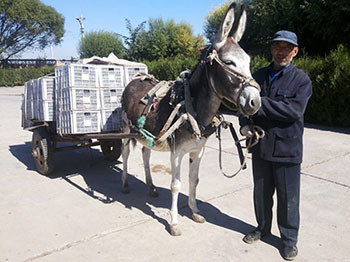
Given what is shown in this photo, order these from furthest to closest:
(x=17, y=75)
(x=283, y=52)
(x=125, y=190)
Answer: (x=17, y=75), (x=125, y=190), (x=283, y=52)

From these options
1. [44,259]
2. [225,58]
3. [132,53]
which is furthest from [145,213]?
[132,53]

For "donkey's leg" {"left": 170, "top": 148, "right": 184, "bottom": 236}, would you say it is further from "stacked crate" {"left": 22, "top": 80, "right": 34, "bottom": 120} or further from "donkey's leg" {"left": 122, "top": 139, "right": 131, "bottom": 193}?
"stacked crate" {"left": 22, "top": 80, "right": 34, "bottom": 120}

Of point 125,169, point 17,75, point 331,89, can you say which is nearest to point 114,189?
point 125,169

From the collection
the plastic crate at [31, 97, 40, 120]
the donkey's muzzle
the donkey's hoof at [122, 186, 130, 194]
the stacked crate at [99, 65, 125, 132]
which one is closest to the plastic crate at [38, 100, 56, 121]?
the plastic crate at [31, 97, 40, 120]

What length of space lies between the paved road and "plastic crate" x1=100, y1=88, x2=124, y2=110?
4.49 feet

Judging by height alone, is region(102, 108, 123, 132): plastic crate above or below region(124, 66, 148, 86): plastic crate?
below

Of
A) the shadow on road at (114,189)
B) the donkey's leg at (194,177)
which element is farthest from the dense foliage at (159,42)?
the donkey's leg at (194,177)

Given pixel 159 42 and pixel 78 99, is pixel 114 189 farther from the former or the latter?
pixel 159 42

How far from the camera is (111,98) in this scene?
15.0ft

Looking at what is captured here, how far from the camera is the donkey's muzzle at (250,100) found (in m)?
2.37

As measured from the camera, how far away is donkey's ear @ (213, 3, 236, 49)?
251 cm

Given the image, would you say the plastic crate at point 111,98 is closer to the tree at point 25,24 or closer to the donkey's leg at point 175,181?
the donkey's leg at point 175,181

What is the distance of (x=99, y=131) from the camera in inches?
176

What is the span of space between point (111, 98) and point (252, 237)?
2925mm
